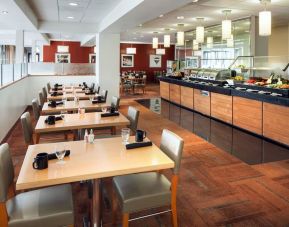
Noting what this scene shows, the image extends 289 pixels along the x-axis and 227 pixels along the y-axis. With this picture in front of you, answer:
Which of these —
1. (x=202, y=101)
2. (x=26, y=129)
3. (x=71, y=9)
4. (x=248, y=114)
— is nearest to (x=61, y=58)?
(x=71, y=9)

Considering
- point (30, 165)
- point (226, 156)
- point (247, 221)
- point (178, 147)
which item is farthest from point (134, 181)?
point (226, 156)

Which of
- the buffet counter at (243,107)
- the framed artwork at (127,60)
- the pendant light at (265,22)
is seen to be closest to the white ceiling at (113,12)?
the pendant light at (265,22)

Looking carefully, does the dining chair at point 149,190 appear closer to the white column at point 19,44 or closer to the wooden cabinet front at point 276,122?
the wooden cabinet front at point 276,122

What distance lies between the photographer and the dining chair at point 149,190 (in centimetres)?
218

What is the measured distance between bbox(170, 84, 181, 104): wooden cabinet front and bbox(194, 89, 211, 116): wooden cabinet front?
4.26ft

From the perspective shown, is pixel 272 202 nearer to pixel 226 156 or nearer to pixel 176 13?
pixel 226 156

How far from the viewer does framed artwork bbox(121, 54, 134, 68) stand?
64.2ft

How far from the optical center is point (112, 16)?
6895mm

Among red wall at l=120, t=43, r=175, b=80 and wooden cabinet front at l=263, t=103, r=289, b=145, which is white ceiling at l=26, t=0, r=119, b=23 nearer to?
wooden cabinet front at l=263, t=103, r=289, b=145

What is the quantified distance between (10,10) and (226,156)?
5.29m

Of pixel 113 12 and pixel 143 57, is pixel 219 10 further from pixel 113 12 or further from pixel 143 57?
pixel 143 57

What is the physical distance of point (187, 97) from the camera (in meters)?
9.02

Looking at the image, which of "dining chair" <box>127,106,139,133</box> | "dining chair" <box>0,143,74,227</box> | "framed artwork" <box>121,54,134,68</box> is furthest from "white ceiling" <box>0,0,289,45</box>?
"framed artwork" <box>121,54,134,68</box>

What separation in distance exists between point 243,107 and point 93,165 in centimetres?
Result: 477
